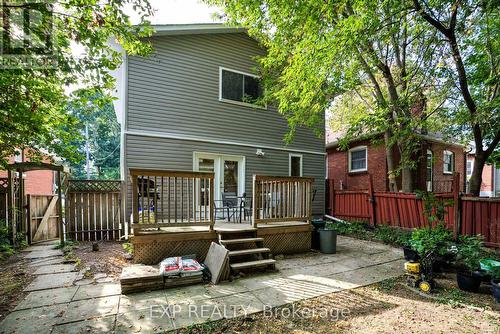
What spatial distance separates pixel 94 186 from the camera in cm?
688

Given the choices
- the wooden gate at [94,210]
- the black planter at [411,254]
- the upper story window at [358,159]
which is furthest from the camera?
the upper story window at [358,159]

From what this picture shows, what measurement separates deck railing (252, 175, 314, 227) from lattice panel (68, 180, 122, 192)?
4.27 m

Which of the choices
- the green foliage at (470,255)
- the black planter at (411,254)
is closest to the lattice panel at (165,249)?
the black planter at (411,254)

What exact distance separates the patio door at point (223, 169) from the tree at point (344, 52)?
243 centimetres

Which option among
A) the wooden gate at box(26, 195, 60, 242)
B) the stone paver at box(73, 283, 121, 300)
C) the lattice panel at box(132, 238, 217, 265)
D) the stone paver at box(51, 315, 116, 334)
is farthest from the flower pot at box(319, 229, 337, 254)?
the wooden gate at box(26, 195, 60, 242)

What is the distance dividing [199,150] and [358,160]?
915cm

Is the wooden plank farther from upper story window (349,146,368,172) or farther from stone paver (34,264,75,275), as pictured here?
upper story window (349,146,368,172)

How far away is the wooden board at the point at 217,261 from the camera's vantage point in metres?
4.00

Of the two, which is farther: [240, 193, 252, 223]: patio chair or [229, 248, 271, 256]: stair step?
[240, 193, 252, 223]: patio chair

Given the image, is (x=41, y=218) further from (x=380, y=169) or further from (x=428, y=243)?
(x=380, y=169)

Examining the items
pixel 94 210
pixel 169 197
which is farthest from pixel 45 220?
pixel 169 197

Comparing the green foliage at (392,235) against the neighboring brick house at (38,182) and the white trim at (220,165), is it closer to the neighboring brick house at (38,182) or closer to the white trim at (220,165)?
the white trim at (220,165)

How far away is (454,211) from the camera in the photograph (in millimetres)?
6438

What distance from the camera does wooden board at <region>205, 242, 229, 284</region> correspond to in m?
4.00
